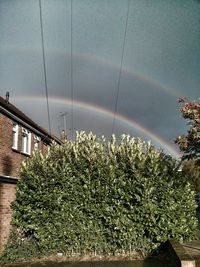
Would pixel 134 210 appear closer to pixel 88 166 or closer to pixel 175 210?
pixel 175 210

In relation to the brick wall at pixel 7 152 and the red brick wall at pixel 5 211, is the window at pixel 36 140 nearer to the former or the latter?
the brick wall at pixel 7 152

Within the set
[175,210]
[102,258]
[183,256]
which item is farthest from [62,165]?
[183,256]

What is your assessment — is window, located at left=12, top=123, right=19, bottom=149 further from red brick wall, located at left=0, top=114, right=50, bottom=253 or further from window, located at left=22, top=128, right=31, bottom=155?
window, located at left=22, top=128, right=31, bottom=155

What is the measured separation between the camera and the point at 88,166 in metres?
13.6

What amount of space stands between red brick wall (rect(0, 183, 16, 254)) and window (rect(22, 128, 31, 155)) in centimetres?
428

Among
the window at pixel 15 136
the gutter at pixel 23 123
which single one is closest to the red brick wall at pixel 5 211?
the window at pixel 15 136

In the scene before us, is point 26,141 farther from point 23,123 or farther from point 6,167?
point 6,167

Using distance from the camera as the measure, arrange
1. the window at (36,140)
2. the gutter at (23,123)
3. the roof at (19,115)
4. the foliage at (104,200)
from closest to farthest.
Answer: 1. the foliage at (104,200)
2. the roof at (19,115)
3. the gutter at (23,123)
4. the window at (36,140)

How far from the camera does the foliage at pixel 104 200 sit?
507 inches

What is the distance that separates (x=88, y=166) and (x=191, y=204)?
4.31 meters

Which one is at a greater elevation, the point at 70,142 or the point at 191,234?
the point at 70,142

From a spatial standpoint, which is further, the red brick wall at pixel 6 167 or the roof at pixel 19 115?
the roof at pixel 19 115

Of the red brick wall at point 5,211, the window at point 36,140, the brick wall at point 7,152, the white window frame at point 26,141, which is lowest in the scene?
the red brick wall at point 5,211

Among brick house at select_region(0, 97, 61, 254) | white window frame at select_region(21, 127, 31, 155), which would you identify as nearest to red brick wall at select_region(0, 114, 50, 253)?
brick house at select_region(0, 97, 61, 254)
